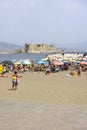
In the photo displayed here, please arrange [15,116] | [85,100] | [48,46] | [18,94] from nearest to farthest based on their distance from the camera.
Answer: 1. [15,116]
2. [85,100]
3. [18,94]
4. [48,46]

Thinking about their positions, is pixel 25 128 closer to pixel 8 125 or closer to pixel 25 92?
pixel 8 125

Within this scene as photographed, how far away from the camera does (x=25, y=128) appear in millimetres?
8844

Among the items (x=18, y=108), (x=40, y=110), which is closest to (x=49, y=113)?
(x=40, y=110)

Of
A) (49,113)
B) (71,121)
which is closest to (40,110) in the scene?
(49,113)

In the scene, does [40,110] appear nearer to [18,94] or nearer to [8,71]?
[18,94]

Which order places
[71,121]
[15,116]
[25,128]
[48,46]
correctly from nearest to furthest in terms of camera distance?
[25,128] → [71,121] → [15,116] → [48,46]

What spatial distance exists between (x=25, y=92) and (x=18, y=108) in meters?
6.21

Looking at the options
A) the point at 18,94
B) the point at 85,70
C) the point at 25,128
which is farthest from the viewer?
the point at 85,70

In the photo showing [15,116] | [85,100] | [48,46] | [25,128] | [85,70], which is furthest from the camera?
[48,46]

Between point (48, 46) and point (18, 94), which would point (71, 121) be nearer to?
point (18, 94)

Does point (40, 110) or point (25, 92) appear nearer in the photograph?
point (40, 110)

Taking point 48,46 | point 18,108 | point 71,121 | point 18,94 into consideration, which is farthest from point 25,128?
point 48,46

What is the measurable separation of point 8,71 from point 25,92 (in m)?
18.6

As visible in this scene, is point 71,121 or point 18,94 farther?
point 18,94
